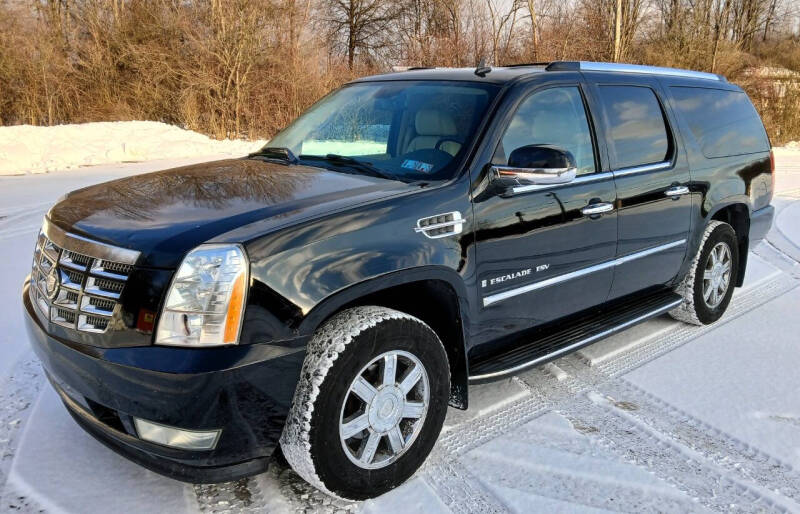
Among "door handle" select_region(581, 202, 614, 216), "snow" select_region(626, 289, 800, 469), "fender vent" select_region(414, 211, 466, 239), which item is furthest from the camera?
"door handle" select_region(581, 202, 614, 216)

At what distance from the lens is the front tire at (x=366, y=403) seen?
248 cm

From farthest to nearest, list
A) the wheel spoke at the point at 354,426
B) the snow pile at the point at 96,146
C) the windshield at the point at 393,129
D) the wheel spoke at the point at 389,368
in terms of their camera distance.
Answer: the snow pile at the point at 96,146 < the windshield at the point at 393,129 < the wheel spoke at the point at 389,368 < the wheel spoke at the point at 354,426

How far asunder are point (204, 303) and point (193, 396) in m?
0.32

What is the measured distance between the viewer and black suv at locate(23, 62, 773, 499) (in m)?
2.33

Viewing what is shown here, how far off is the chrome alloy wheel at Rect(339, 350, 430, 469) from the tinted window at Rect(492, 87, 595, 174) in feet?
3.77

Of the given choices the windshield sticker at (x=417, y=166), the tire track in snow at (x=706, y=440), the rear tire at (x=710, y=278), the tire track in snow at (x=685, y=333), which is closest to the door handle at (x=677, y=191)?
the rear tire at (x=710, y=278)

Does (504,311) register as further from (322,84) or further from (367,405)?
(322,84)

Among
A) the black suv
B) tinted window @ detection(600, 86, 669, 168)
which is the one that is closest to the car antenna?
the black suv

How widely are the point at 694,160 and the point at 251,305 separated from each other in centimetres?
345

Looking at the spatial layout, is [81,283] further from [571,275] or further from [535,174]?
[571,275]

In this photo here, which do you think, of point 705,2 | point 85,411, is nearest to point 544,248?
point 85,411

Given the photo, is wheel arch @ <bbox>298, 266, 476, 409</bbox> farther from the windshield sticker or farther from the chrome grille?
the chrome grille

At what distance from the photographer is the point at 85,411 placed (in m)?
2.60

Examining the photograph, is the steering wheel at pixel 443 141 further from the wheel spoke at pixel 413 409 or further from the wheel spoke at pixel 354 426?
the wheel spoke at pixel 354 426
